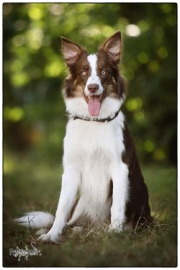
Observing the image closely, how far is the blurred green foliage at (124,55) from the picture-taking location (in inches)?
282

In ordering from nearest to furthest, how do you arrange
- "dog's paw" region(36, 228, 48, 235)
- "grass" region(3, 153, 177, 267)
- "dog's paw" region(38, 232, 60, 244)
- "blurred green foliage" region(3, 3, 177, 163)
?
"grass" region(3, 153, 177, 267)
"dog's paw" region(38, 232, 60, 244)
"dog's paw" region(36, 228, 48, 235)
"blurred green foliage" region(3, 3, 177, 163)

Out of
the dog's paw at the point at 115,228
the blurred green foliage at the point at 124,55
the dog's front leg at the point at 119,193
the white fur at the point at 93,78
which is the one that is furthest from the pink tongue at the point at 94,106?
the blurred green foliage at the point at 124,55

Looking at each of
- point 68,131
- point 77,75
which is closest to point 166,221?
point 68,131

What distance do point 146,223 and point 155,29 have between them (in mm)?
4170

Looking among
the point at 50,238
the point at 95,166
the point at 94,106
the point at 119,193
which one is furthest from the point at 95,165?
the point at 50,238

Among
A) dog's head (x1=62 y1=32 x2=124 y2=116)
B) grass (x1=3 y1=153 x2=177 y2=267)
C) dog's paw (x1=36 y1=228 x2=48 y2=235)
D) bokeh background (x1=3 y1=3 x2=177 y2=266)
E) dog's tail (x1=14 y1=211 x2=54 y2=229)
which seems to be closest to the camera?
grass (x1=3 y1=153 x2=177 y2=267)

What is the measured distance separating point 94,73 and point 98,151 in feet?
2.74

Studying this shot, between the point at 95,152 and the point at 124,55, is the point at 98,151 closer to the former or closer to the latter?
the point at 95,152

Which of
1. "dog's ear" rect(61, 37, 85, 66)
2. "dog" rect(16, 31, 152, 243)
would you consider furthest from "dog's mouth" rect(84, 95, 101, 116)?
"dog's ear" rect(61, 37, 85, 66)

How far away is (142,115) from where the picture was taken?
8.43 m

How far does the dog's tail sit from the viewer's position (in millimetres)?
5148

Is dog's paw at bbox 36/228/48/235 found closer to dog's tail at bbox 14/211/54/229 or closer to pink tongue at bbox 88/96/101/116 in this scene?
dog's tail at bbox 14/211/54/229

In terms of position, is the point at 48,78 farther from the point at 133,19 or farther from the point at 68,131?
the point at 68,131

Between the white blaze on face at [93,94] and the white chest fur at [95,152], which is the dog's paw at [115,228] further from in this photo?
the white blaze on face at [93,94]
